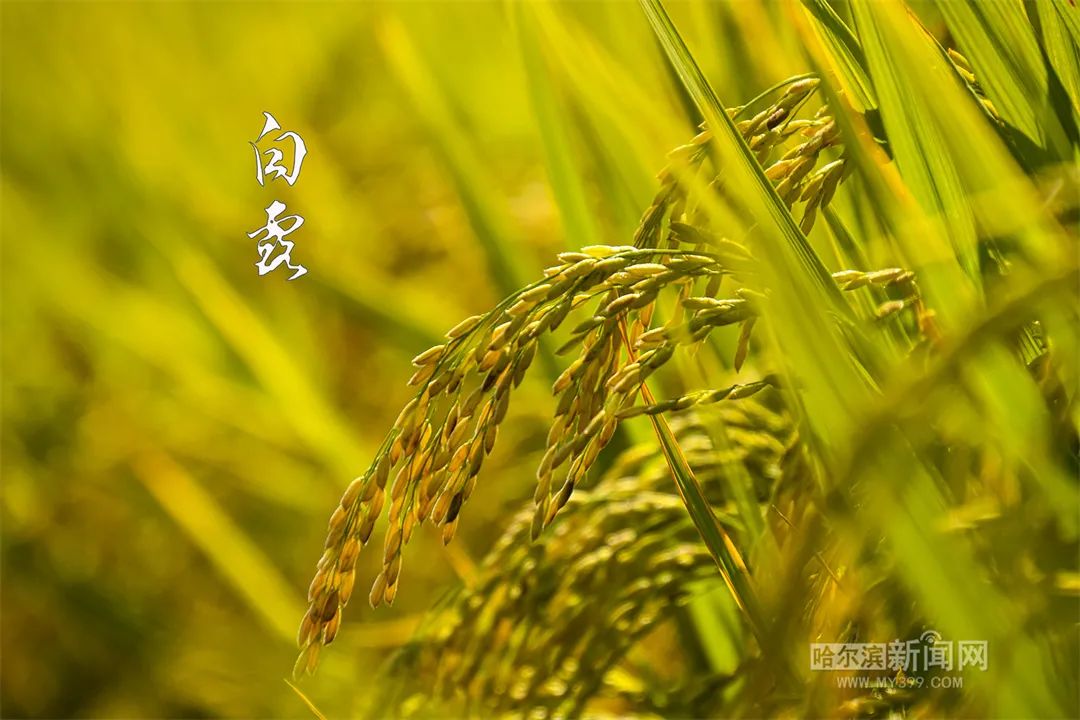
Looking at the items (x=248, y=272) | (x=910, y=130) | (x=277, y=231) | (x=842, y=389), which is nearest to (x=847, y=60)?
(x=910, y=130)

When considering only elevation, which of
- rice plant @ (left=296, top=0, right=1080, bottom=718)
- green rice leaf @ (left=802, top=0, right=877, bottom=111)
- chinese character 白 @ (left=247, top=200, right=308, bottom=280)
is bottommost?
rice plant @ (left=296, top=0, right=1080, bottom=718)

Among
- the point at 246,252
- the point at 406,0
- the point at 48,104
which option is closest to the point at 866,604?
the point at 406,0

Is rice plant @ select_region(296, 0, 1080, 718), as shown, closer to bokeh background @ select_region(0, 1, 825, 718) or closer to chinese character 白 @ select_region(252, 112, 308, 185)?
bokeh background @ select_region(0, 1, 825, 718)

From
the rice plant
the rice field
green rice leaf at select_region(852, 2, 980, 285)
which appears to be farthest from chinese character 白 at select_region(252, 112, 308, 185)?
green rice leaf at select_region(852, 2, 980, 285)

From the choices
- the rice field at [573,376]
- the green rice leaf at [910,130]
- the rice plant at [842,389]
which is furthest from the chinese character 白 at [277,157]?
the green rice leaf at [910,130]

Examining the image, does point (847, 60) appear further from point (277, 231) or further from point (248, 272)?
point (248, 272)

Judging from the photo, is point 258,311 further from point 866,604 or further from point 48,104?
point 866,604
